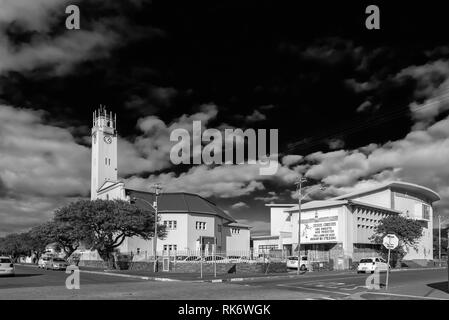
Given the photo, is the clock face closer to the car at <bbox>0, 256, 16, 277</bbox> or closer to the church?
the church

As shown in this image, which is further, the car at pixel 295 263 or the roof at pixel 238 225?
the roof at pixel 238 225

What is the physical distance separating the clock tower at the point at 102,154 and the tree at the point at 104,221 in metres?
28.3

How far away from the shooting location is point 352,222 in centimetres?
5719

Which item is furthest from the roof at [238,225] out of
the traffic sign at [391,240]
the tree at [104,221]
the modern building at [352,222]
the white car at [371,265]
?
the traffic sign at [391,240]

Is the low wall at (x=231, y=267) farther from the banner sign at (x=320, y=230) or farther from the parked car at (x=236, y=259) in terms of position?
the banner sign at (x=320, y=230)

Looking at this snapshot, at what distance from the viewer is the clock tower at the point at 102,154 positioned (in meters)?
84.9

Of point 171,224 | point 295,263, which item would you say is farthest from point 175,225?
point 295,263

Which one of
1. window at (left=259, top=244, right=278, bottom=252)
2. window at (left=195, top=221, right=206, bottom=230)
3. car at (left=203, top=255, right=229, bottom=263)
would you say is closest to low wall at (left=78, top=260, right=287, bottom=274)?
car at (left=203, top=255, right=229, bottom=263)

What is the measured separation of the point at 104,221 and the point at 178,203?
26.0m

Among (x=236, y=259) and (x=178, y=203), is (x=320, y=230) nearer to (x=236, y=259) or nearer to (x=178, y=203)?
(x=236, y=259)

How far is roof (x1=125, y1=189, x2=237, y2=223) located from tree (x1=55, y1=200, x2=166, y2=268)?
1790cm

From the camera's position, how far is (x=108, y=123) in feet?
297
